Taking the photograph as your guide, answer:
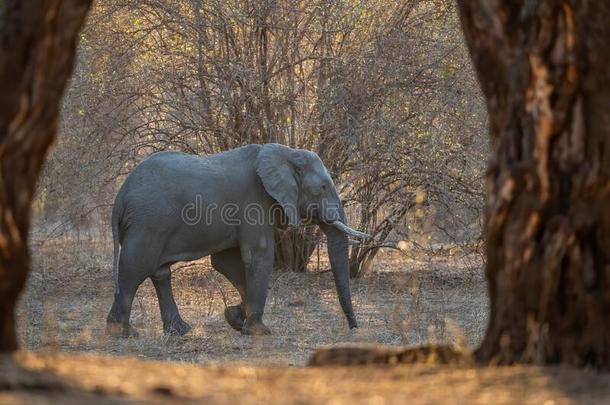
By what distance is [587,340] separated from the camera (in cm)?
556

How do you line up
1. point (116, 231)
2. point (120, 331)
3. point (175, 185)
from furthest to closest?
1. point (175, 185)
2. point (116, 231)
3. point (120, 331)

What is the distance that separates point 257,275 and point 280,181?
3.15 ft

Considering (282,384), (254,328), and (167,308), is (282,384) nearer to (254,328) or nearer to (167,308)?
(254,328)

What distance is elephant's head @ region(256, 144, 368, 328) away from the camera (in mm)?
12500

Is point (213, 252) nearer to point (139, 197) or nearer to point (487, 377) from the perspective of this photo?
point (139, 197)

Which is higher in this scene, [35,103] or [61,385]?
[35,103]

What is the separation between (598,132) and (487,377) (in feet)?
4.06

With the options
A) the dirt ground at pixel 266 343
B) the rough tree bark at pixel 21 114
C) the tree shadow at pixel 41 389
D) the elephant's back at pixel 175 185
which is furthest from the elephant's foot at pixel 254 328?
the tree shadow at pixel 41 389

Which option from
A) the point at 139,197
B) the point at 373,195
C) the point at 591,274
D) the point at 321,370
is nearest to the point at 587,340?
the point at 591,274

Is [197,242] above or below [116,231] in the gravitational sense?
below

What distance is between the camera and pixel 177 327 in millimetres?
11812

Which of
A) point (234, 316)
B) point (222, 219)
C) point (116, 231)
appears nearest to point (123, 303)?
point (116, 231)

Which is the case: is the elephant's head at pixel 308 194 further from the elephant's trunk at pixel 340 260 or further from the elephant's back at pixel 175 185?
the elephant's back at pixel 175 185

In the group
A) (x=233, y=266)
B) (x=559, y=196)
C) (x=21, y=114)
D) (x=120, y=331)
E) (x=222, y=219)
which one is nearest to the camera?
(x=21, y=114)
